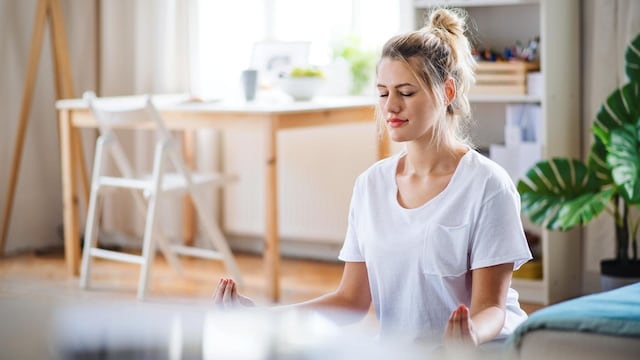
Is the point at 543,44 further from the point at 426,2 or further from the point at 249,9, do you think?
the point at 249,9

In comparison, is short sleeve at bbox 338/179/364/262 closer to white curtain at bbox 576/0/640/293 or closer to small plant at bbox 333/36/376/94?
white curtain at bbox 576/0/640/293

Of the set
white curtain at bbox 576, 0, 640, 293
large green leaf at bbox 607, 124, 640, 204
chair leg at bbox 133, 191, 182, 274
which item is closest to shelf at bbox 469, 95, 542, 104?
white curtain at bbox 576, 0, 640, 293

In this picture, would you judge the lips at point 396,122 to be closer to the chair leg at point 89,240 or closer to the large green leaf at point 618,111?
the large green leaf at point 618,111

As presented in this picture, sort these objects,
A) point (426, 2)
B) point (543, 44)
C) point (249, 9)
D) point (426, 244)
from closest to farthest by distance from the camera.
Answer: point (426, 244), point (543, 44), point (426, 2), point (249, 9)

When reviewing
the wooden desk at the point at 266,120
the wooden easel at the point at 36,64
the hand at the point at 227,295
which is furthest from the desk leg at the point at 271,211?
the hand at the point at 227,295

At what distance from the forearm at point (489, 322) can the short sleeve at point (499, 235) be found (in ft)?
0.24

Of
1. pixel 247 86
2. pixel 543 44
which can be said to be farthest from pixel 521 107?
pixel 247 86

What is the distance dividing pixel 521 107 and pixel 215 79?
1650 millimetres

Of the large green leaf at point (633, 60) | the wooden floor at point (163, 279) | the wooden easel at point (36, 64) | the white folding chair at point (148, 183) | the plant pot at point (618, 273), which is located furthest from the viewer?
the wooden easel at point (36, 64)

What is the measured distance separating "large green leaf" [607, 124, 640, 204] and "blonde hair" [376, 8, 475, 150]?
1.60 meters

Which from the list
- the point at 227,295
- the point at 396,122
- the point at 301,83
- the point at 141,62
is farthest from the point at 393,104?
the point at 141,62

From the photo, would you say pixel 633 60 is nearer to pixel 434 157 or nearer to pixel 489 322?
pixel 434 157

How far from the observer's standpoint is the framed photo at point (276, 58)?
14.7ft

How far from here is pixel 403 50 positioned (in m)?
1.74
